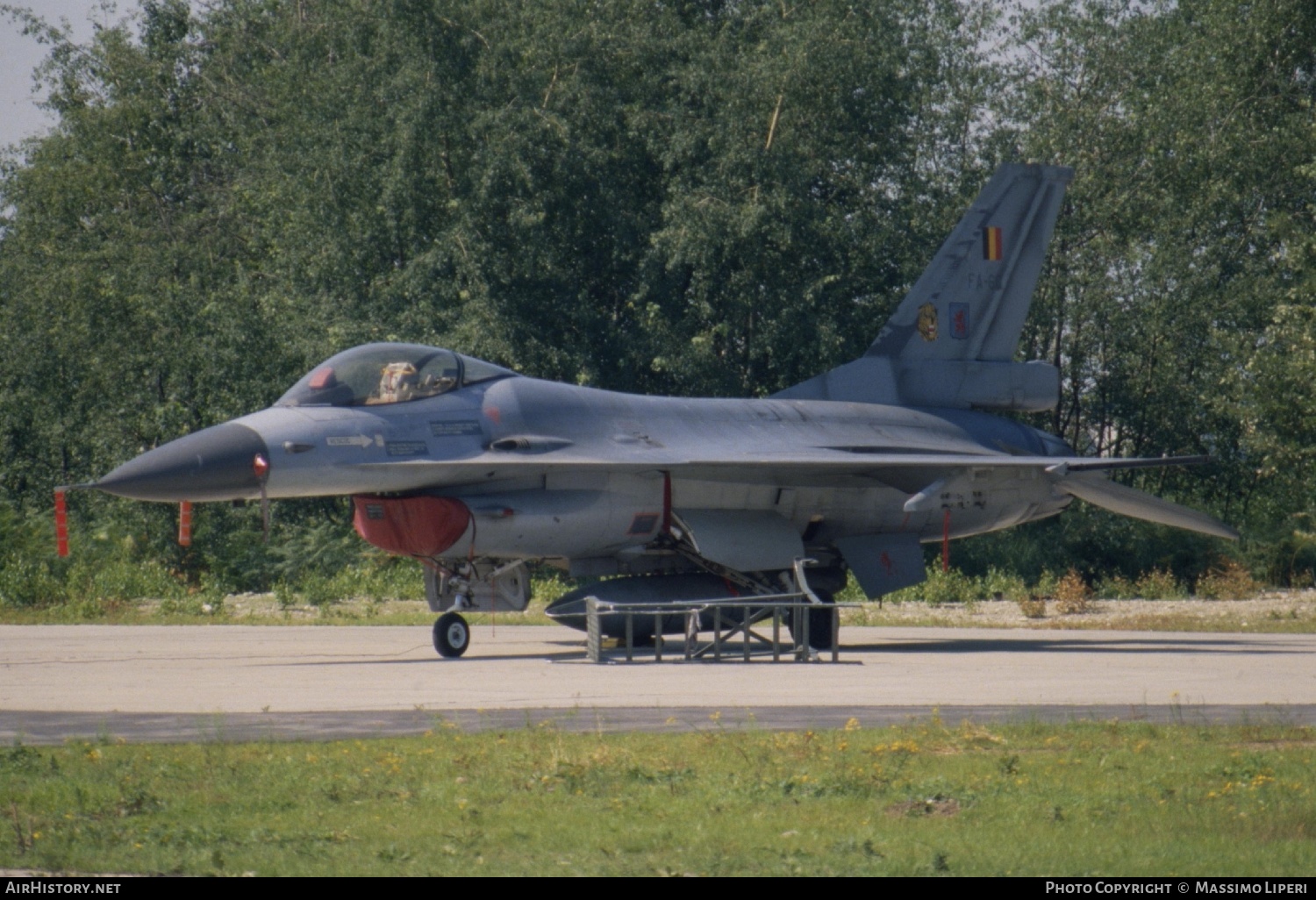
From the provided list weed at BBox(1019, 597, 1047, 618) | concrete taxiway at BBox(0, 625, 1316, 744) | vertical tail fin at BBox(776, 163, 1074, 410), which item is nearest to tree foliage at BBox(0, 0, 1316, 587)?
weed at BBox(1019, 597, 1047, 618)

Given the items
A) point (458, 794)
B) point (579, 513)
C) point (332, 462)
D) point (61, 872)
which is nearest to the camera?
point (61, 872)

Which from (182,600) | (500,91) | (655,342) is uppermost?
(500,91)

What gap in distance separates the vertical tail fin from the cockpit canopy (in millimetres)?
7244

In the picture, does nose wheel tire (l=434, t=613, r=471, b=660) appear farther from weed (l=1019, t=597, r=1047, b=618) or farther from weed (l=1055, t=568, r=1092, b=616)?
weed (l=1055, t=568, r=1092, b=616)

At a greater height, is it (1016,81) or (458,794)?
(1016,81)

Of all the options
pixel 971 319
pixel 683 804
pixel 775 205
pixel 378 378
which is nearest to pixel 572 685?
pixel 378 378

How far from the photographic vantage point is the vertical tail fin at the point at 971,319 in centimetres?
2208

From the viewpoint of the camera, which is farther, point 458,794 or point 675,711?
point 675,711

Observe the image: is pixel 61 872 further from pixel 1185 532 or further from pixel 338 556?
pixel 1185 532

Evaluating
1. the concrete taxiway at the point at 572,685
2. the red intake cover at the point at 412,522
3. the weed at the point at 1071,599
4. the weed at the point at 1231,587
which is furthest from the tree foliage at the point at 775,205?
the red intake cover at the point at 412,522

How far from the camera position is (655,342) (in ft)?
105
